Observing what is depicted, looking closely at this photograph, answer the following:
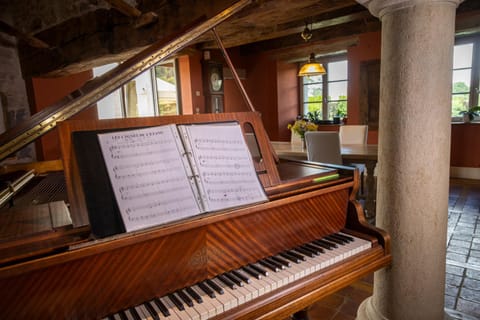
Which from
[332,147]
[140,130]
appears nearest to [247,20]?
[332,147]

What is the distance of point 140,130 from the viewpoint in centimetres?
104

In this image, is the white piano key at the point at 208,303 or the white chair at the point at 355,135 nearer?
the white piano key at the point at 208,303

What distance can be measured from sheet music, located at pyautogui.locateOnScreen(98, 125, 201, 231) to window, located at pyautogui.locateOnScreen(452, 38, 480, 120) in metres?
5.88

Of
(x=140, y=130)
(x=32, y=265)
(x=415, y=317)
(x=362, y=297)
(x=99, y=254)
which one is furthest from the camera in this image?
(x=362, y=297)

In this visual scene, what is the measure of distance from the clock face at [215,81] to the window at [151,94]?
864 mm

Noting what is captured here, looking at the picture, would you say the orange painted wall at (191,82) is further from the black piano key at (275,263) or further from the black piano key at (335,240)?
the black piano key at (275,263)

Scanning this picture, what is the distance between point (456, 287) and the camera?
7.21 feet

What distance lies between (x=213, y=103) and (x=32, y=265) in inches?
255

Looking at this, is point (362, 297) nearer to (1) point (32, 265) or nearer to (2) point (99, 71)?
(1) point (32, 265)

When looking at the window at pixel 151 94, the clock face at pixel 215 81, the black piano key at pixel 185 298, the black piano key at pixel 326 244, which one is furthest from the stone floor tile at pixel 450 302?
the window at pixel 151 94

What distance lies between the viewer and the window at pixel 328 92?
7457mm

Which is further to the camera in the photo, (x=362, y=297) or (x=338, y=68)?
(x=338, y=68)

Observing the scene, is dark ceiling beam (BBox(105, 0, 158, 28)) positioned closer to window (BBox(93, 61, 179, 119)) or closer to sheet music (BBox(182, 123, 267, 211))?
sheet music (BBox(182, 123, 267, 211))

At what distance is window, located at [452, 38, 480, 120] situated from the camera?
537cm
